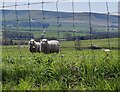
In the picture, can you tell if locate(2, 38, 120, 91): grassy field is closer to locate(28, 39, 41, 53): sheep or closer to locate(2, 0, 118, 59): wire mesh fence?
locate(2, 0, 118, 59): wire mesh fence

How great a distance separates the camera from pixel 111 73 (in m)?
7.64

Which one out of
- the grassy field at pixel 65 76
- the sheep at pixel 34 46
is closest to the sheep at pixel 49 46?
the sheep at pixel 34 46

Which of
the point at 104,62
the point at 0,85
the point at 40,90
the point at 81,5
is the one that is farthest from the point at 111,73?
the point at 81,5

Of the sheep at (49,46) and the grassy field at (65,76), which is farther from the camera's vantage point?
the sheep at (49,46)

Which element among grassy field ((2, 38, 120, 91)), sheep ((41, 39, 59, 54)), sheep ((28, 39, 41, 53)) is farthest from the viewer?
sheep ((28, 39, 41, 53))

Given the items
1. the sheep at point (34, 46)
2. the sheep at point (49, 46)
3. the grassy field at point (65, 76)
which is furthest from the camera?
the sheep at point (34, 46)

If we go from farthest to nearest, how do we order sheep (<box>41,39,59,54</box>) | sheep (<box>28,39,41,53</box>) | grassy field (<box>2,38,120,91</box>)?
1. sheep (<box>28,39,41,53</box>)
2. sheep (<box>41,39,59,54</box>)
3. grassy field (<box>2,38,120,91</box>)

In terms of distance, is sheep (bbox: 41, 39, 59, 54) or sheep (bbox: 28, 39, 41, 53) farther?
sheep (bbox: 28, 39, 41, 53)

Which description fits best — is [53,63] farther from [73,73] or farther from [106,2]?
[106,2]

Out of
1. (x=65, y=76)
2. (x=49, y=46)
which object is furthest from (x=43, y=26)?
(x=49, y=46)

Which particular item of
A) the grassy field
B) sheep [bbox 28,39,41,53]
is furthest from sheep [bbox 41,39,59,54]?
the grassy field

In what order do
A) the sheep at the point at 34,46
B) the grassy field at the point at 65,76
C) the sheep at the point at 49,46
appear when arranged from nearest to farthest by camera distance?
the grassy field at the point at 65,76 < the sheep at the point at 49,46 < the sheep at the point at 34,46

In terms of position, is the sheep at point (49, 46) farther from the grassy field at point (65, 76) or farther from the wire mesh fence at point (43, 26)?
the grassy field at point (65, 76)

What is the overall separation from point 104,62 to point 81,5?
238 centimetres
